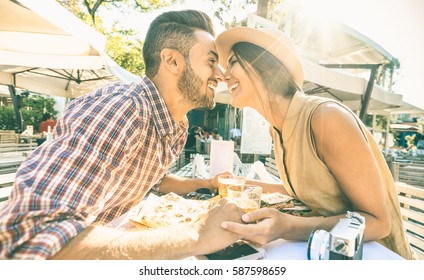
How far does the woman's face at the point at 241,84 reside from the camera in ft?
4.95

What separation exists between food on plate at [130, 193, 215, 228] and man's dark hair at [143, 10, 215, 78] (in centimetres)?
80

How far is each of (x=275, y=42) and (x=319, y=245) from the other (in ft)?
3.52

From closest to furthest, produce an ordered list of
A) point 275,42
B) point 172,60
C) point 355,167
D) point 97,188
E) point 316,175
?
point 97,188 < point 355,167 < point 316,175 < point 275,42 < point 172,60

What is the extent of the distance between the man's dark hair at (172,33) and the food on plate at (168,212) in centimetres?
80

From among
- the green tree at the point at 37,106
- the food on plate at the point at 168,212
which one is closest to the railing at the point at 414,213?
the food on plate at the point at 168,212

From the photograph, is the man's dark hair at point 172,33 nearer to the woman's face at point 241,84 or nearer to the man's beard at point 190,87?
the man's beard at point 190,87

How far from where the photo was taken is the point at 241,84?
1543 millimetres

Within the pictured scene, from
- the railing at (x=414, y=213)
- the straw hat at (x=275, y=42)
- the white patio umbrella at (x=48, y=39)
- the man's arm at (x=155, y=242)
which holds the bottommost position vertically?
the railing at (x=414, y=213)

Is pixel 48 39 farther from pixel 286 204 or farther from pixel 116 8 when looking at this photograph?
pixel 286 204

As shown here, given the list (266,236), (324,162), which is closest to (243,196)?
(266,236)

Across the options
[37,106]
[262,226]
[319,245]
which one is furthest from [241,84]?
[37,106]

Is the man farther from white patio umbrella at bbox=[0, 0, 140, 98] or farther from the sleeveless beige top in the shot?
white patio umbrella at bbox=[0, 0, 140, 98]

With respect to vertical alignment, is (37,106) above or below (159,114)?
below
